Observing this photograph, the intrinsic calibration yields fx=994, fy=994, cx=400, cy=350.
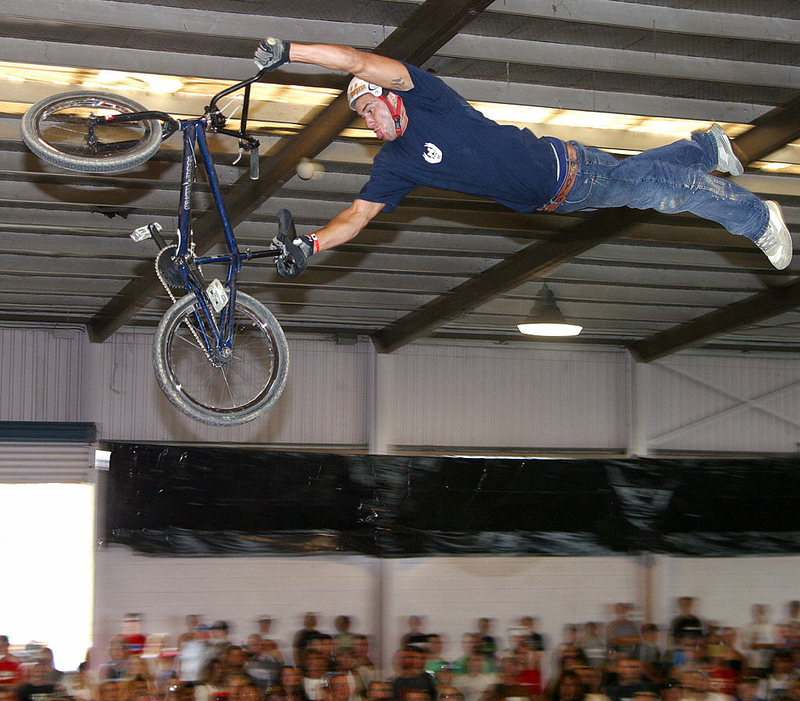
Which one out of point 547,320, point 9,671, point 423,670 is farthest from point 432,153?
point 9,671

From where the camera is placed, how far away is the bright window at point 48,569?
9.23m

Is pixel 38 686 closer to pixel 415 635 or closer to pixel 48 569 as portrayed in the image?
pixel 48 569

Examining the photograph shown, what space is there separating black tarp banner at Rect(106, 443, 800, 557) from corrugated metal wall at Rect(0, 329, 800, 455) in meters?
1.28

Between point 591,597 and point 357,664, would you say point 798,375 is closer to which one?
point 591,597

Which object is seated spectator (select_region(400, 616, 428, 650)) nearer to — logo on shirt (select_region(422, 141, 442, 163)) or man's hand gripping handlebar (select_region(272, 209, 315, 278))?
man's hand gripping handlebar (select_region(272, 209, 315, 278))

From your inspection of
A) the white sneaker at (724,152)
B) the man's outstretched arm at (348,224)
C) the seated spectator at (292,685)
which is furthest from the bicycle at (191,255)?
the seated spectator at (292,685)

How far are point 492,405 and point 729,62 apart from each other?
613cm

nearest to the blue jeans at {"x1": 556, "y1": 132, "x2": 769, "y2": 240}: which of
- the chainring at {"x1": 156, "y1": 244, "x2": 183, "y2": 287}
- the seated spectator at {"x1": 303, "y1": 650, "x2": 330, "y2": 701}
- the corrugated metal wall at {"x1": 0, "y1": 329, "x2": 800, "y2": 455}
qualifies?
the chainring at {"x1": 156, "y1": 244, "x2": 183, "y2": 287}

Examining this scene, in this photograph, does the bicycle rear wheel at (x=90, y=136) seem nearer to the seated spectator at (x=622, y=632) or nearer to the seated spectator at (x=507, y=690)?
the seated spectator at (x=507, y=690)

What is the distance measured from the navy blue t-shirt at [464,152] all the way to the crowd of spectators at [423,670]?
330 cm

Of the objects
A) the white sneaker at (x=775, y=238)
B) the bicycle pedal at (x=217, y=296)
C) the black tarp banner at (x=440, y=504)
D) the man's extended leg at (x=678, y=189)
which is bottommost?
the black tarp banner at (x=440, y=504)

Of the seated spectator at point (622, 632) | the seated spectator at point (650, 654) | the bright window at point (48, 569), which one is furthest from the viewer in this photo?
the bright window at point (48, 569)

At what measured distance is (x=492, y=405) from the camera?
11125mm

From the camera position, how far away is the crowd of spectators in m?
6.27
